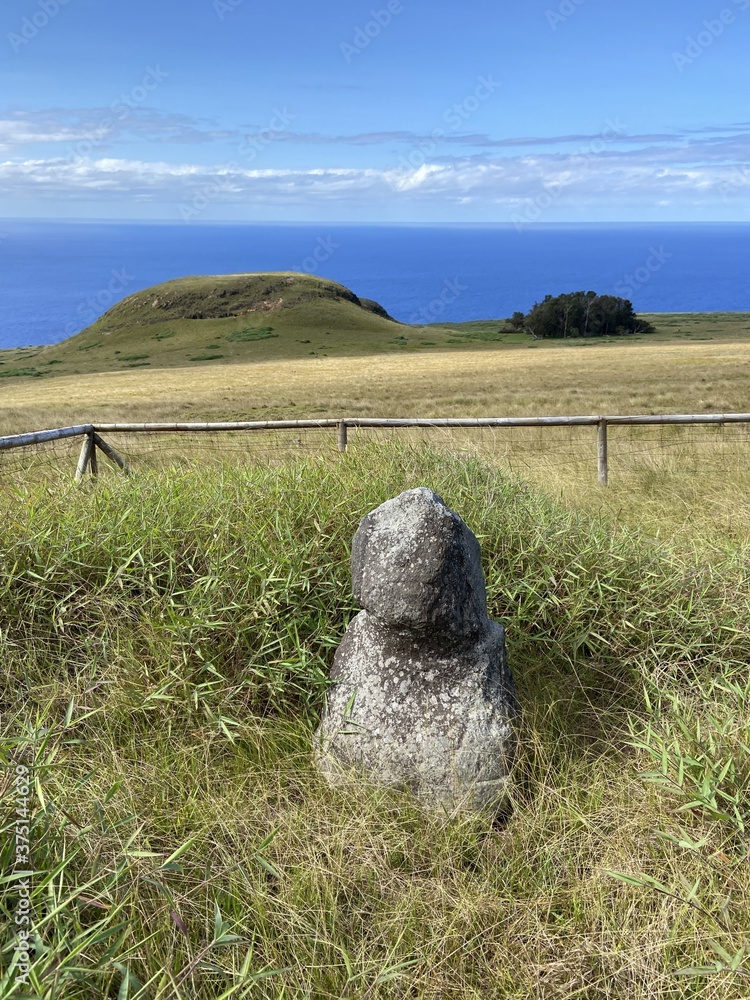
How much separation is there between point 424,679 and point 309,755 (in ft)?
2.28

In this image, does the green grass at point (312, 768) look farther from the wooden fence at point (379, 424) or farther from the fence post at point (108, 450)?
the wooden fence at point (379, 424)

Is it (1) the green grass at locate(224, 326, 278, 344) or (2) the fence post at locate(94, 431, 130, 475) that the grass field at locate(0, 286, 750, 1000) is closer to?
(2) the fence post at locate(94, 431, 130, 475)

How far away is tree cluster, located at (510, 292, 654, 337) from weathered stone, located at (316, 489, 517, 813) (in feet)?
260

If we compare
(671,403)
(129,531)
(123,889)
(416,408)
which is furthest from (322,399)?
(123,889)

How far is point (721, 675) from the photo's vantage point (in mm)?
4250

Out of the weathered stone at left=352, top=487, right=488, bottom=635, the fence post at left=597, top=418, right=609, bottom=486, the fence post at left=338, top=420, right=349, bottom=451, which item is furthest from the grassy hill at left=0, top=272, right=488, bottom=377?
the weathered stone at left=352, top=487, right=488, bottom=635

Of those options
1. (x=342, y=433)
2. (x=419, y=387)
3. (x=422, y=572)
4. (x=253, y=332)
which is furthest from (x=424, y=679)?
(x=253, y=332)

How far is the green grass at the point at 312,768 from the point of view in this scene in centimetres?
268

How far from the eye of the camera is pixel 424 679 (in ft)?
12.4

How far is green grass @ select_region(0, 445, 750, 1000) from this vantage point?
268 centimetres

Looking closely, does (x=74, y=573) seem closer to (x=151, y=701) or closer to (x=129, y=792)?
(x=151, y=701)

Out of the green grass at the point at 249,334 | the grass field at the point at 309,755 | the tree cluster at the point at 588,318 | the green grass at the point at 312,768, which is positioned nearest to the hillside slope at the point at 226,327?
the green grass at the point at 249,334

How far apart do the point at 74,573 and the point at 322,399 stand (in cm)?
3210

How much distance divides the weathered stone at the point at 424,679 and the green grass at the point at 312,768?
164 millimetres
